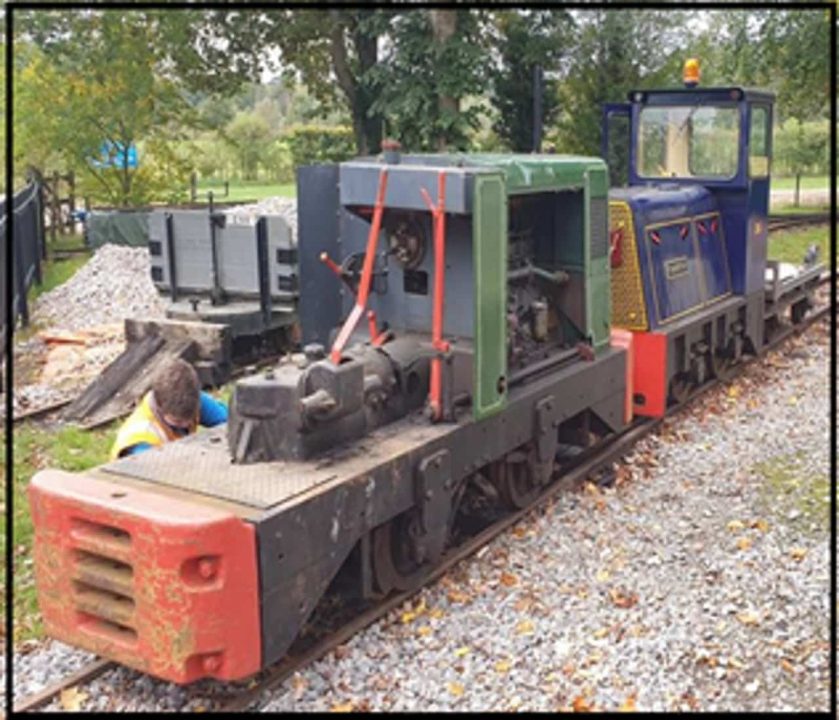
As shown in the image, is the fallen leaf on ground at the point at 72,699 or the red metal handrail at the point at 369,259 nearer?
the fallen leaf on ground at the point at 72,699

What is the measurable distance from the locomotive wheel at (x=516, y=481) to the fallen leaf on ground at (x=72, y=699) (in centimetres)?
294

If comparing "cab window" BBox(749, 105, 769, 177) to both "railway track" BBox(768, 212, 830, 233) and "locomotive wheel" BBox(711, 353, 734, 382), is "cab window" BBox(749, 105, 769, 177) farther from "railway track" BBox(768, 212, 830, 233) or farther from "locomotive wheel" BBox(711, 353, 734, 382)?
"railway track" BBox(768, 212, 830, 233)

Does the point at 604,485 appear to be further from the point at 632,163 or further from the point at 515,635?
the point at 632,163

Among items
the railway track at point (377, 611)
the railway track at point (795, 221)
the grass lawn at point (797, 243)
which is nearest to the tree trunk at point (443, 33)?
the grass lawn at point (797, 243)

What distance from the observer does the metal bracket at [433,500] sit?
571 cm

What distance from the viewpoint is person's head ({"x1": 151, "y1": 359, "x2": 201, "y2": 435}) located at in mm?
6023

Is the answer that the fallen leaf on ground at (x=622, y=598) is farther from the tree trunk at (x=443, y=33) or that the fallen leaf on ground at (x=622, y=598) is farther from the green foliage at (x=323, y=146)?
the green foliage at (x=323, y=146)

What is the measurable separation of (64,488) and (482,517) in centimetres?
310

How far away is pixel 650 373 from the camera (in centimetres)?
917

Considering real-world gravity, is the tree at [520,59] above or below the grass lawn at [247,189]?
above

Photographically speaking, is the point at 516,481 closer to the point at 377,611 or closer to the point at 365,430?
the point at 365,430

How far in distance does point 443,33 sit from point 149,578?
16.6 metres

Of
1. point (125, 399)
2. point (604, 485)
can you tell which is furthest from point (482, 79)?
point (604, 485)

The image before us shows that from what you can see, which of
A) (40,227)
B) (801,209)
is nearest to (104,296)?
(40,227)
